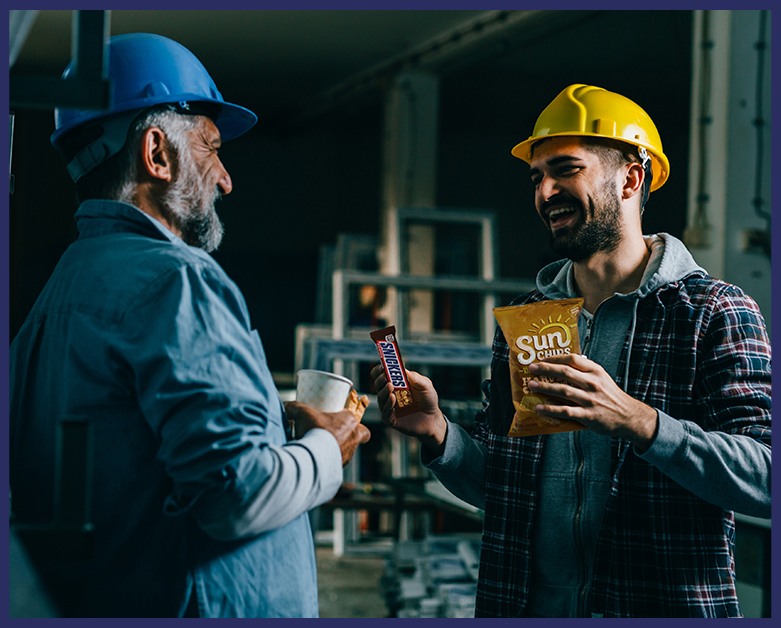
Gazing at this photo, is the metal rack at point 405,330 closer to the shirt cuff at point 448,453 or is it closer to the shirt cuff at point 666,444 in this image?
the shirt cuff at point 448,453

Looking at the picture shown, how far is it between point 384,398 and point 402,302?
453 cm

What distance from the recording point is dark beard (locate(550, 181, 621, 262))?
6.52 ft

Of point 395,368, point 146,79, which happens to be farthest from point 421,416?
point 146,79

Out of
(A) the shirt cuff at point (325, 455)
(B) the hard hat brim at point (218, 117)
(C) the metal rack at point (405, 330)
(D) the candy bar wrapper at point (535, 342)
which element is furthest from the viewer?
(C) the metal rack at point (405, 330)

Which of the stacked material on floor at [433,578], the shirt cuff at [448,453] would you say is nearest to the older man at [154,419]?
the shirt cuff at [448,453]

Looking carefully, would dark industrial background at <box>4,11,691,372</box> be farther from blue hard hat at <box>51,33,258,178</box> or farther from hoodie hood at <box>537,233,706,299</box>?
blue hard hat at <box>51,33,258,178</box>

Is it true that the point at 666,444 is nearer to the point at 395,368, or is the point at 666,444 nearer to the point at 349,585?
the point at 395,368

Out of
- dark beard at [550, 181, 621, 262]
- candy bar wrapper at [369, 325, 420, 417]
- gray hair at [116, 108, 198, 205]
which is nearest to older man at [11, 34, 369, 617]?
gray hair at [116, 108, 198, 205]

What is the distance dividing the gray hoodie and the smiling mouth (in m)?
0.23

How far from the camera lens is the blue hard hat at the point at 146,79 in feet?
5.06

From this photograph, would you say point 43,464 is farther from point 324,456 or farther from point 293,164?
point 293,164

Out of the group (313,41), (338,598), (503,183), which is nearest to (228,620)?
(338,598)

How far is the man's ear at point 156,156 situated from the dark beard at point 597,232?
3.25 ft

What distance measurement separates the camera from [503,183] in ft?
34.3
